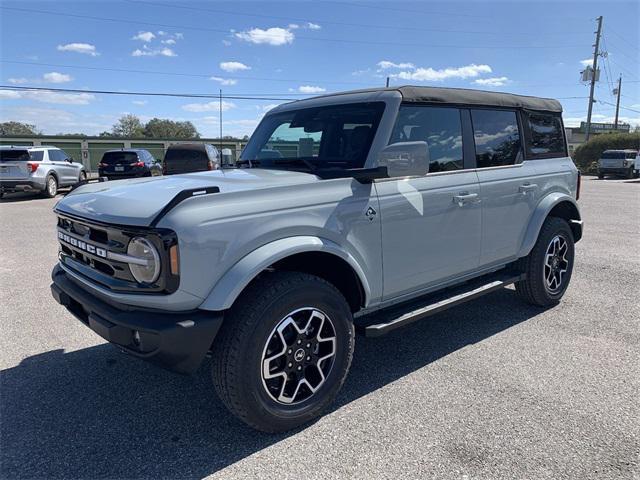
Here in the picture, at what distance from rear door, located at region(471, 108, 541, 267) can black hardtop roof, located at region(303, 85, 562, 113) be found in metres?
0.09

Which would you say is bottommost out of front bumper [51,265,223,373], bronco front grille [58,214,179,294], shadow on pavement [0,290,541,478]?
shadow on pavement [0,290,541,478]

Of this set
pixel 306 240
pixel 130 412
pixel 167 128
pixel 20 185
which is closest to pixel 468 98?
pixel 306 240

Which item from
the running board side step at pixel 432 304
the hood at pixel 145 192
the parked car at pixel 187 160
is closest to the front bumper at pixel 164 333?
the hood at pixel 145 192

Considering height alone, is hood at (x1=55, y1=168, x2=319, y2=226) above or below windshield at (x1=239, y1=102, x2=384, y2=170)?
below

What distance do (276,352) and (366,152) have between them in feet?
5.00

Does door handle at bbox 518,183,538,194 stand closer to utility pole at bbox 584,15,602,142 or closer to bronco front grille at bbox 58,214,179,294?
bronco front grille at bbox 58,214,179,294

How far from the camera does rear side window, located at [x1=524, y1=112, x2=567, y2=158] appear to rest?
482 cm

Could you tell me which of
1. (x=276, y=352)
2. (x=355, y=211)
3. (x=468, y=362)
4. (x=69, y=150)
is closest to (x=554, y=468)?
(x=468, y=362)

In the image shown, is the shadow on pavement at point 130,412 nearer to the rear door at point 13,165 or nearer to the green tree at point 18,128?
the rear door at point 13,165

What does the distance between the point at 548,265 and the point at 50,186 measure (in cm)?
1691

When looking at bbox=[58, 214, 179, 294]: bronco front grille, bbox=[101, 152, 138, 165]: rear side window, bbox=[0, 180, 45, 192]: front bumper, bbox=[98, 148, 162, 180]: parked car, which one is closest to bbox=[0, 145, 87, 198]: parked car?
bbox=[0, 180, 45, 192]: front bumper

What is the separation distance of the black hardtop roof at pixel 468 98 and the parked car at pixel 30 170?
14730 millimetres

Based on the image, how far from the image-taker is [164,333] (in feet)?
7.94

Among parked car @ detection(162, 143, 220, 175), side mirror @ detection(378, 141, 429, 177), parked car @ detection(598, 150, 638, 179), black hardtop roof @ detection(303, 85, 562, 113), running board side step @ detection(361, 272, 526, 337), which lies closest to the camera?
side mirror @ detection(378, 141, 429, 177)
